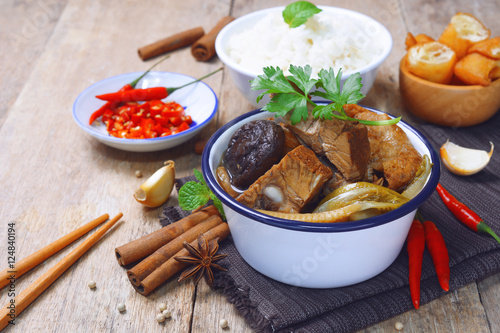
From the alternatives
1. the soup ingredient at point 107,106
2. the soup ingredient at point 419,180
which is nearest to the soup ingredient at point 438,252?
the soup ingredient at point 419,180

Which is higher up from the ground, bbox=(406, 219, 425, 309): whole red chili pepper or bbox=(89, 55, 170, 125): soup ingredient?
bbox=(406, 219, 425, 309): whole red chili pepper

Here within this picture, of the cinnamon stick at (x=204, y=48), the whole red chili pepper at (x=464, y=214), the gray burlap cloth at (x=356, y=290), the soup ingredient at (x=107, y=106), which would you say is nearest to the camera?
the gray burlap cloth at (x=356, y=290)

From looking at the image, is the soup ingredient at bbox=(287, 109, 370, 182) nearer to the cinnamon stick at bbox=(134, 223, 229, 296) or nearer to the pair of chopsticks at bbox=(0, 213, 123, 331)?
the cinnamon stick at bbox=(134, 223, 229, 296)

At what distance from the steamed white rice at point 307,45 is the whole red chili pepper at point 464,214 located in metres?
0.95

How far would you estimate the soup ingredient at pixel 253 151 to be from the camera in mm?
1971

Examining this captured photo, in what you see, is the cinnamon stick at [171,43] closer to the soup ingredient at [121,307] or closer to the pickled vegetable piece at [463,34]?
the pickled vegetable piece at [463,34]

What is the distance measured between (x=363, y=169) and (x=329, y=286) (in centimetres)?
50

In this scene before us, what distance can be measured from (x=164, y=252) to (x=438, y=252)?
46.9 inches

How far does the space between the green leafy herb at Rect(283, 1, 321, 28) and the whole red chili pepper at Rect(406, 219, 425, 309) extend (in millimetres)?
1422

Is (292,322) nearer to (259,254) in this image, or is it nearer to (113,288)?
(259,254)

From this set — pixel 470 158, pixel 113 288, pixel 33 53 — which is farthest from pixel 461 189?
pixel 33 53

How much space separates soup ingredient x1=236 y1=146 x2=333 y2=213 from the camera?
6.18ft

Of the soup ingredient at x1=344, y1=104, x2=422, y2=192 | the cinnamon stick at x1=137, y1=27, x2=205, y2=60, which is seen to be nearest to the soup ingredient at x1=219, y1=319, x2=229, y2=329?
the soup ingredient at x1=344, y1=104, x2=422, y2=192

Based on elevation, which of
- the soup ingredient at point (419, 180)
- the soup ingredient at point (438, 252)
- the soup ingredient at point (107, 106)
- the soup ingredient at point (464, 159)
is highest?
the soup ingredient at point (419, 180)
